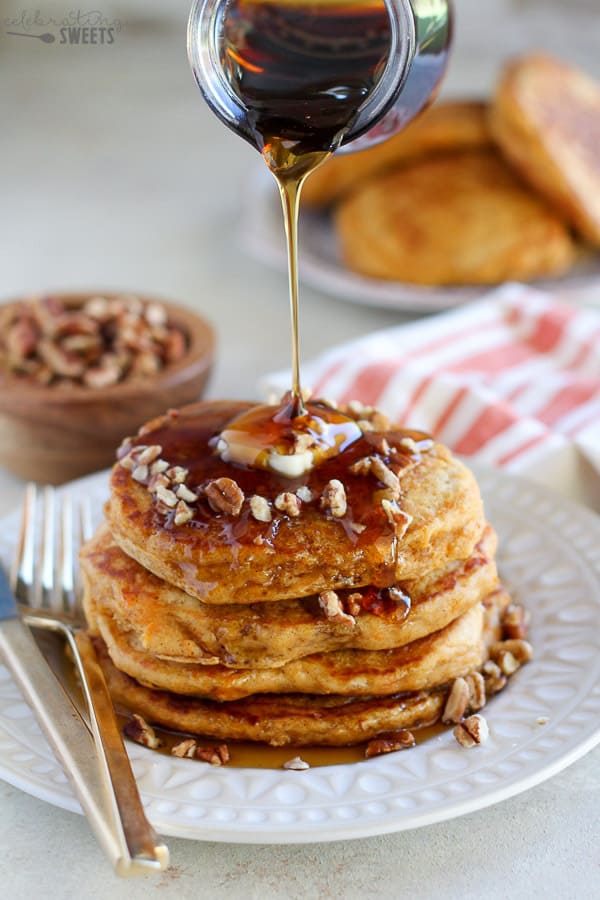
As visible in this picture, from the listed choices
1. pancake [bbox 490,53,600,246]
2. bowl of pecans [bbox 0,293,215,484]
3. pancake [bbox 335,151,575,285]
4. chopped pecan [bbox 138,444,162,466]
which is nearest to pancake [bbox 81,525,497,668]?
chopped pecan [bbox 138,444,162,466]

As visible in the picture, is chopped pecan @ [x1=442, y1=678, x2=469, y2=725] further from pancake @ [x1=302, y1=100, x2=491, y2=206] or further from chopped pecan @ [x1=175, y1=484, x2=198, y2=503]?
pancake @ [x1=302, y1=100, x2=491, y2=206]

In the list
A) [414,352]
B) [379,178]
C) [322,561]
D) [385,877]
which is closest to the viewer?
[385,877]

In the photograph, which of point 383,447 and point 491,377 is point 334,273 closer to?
point 491,377

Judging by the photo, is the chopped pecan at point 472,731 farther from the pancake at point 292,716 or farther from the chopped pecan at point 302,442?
the chopped pecan at point 302,442

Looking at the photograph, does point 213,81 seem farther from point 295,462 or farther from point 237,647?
point 237,647

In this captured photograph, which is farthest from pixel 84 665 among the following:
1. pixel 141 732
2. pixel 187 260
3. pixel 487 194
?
pixel 187 260

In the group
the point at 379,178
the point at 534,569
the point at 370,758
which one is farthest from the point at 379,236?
the point at 370,758
